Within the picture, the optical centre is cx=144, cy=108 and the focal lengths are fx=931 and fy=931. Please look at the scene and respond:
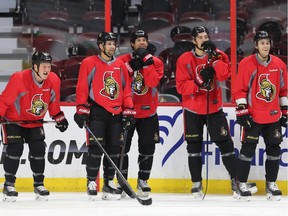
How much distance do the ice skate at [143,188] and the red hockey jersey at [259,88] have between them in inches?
39.7

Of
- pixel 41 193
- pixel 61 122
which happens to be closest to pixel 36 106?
pixel 61 122

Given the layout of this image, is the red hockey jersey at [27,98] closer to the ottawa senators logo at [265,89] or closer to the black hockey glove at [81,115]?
the black hockey glove at [81,115]

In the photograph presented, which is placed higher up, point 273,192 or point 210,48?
point 210,48

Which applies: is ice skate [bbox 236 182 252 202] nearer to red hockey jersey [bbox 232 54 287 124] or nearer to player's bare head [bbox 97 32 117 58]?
red hockey jersey [bbox 232 54 287 124]

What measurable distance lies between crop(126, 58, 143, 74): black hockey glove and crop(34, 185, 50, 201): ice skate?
115 centimetres

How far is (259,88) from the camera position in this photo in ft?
23.9

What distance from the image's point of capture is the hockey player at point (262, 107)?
7.24m

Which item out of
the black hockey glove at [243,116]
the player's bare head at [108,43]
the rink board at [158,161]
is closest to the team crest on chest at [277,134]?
the black hockey glove at [243,116]

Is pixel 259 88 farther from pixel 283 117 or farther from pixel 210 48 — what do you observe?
pixel 210 48

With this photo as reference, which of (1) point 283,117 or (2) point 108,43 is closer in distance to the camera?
(2) point 108,43

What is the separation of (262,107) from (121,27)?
1701 millimetres

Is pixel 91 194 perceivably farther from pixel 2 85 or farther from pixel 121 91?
pixel 2 85

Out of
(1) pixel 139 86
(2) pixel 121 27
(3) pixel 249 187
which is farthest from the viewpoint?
(2) pixel 121 27

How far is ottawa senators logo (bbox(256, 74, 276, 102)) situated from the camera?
728cm
